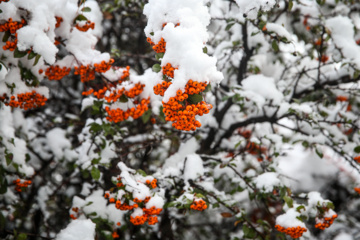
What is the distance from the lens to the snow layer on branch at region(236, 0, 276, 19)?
6.38 ft

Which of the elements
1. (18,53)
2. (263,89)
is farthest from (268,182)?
(18,53)

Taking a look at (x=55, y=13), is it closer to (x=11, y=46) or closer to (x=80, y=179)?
(x=11, y=46)

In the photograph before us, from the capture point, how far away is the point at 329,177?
16.9 ft

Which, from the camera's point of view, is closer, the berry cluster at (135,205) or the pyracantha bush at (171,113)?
the pyracantha bush at (171,113)

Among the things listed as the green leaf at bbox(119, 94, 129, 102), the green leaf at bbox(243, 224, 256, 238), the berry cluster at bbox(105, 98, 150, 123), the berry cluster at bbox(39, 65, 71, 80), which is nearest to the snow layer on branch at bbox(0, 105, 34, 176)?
the berry cluster at bbox(39, 65, 71, 80)

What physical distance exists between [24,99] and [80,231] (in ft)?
4.41

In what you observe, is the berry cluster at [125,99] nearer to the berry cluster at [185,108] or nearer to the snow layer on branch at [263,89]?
the berry cluster at [185,108]

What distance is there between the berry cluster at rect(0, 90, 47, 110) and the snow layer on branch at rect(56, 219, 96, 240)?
1.25 m

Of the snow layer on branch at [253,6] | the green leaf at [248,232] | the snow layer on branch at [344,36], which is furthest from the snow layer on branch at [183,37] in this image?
the snow layer on branch at [344,36]

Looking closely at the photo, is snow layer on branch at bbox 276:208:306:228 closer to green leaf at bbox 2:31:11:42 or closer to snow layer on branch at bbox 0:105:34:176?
snow layer on branch at bbox 0:105:34:176

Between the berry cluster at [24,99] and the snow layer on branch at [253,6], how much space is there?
1.94 m

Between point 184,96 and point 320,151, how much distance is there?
224 centimetres

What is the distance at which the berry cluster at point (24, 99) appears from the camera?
223cm

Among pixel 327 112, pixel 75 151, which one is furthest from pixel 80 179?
pixel 327 112
